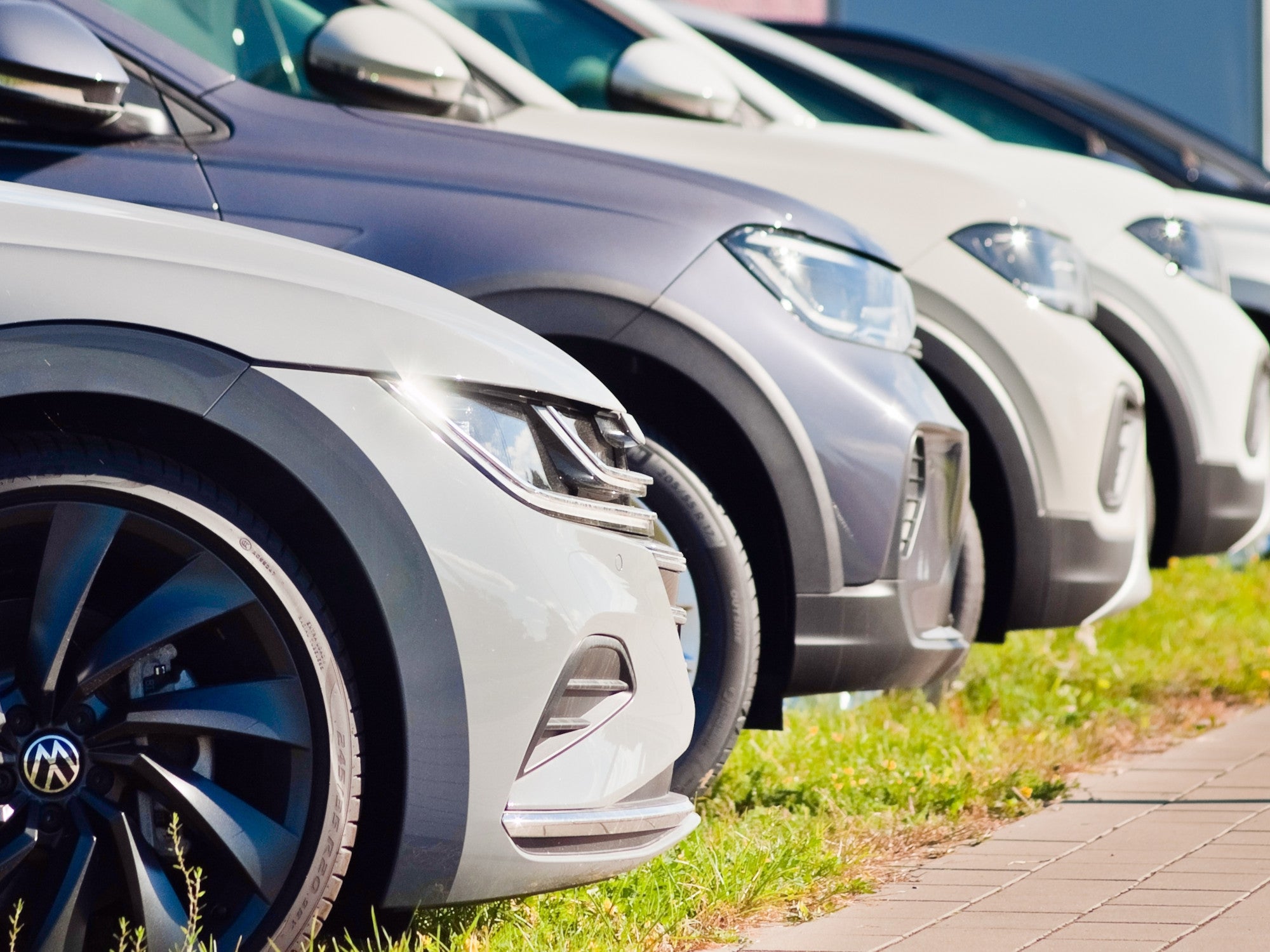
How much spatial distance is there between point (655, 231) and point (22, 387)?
152cm

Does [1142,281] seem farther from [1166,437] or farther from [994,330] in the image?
[994,330]

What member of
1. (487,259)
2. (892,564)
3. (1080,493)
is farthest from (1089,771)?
(487,259)

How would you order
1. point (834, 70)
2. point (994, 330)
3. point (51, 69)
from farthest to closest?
point (834, 70) < point (994, 330) < point (51, 69)

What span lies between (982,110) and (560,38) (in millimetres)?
3329

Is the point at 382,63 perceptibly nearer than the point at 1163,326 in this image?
Yes

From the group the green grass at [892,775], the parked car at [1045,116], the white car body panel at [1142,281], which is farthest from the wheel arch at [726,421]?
the parked car at [1045,116]

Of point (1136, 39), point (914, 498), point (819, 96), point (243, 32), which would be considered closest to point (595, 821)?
point (914, 498)

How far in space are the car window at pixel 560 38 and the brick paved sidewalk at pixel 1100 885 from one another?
2361 mm

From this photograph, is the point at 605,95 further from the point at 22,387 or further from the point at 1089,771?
the point at 22,387

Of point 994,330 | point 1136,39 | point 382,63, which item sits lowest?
point 994,330

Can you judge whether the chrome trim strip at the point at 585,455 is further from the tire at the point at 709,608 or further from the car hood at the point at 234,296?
the tire at the point at 709,608

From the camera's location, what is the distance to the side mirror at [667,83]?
188 inches

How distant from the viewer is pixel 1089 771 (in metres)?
4.38

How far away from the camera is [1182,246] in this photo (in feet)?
19.2
